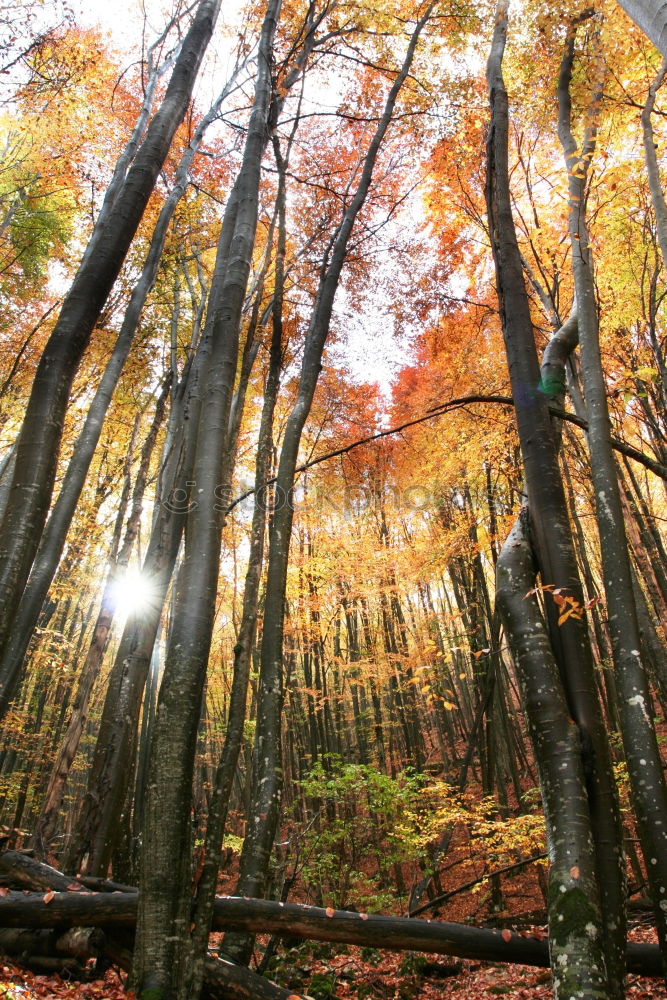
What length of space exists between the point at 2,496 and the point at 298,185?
8.72m

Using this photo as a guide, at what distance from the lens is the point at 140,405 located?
12.7 m

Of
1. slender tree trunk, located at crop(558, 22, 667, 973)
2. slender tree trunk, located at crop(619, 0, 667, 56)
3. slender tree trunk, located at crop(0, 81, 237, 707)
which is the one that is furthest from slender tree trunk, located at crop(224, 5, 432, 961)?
slender tree trunk, located at crop(619, 0, 667, 56)

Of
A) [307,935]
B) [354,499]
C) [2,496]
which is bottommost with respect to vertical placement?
[307,935]

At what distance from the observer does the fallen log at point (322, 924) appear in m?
3.87

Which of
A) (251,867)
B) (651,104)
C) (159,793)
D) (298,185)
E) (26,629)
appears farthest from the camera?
(298,185)

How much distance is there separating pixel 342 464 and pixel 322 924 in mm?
5945

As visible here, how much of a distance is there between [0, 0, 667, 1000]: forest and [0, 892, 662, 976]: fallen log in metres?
0.03

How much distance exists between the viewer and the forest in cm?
285

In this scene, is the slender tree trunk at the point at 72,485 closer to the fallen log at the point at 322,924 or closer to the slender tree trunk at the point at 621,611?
the fallen log at the point at 322,924

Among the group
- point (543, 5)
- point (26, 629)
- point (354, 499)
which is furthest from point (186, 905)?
point (354, 499)

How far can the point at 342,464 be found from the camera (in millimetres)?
8312

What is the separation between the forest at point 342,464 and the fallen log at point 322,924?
0.03m

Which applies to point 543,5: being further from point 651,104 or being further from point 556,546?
point 556,546

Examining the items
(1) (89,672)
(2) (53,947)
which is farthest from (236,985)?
(1) (89,672)
